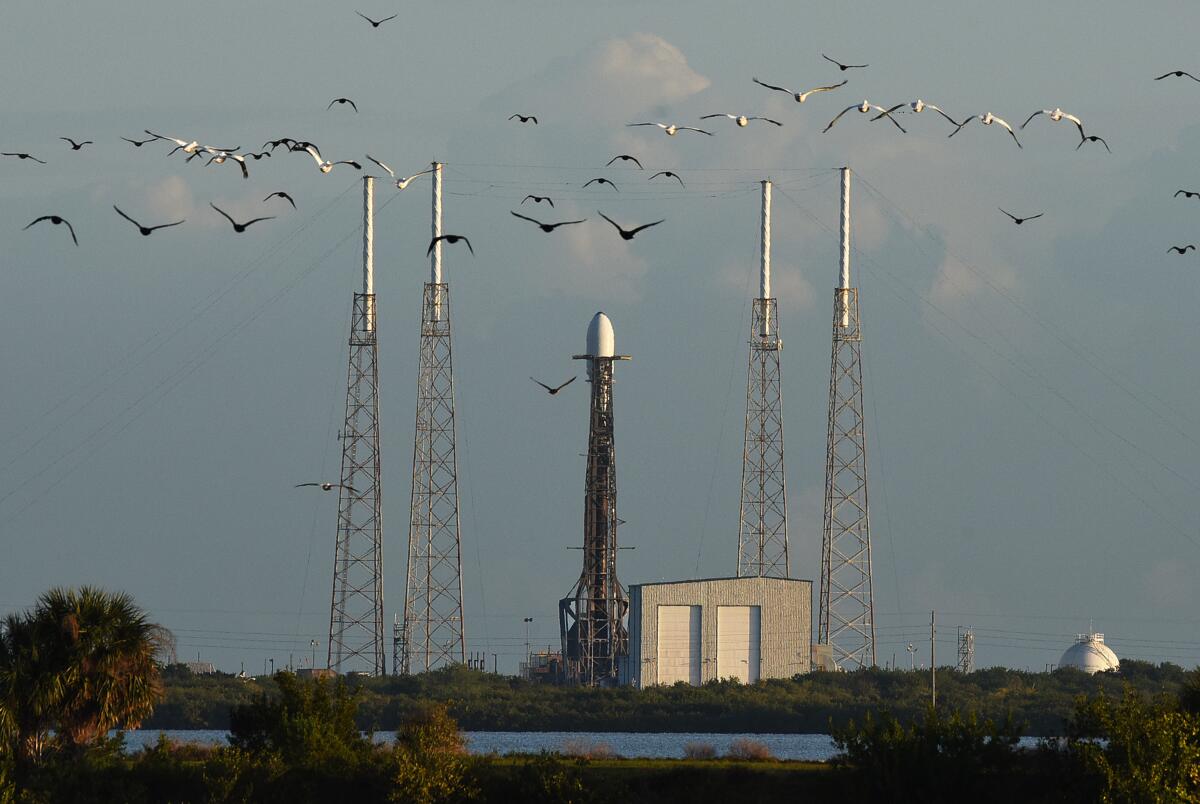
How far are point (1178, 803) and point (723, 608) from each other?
9121cm

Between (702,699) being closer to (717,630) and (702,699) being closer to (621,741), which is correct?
(717,630)

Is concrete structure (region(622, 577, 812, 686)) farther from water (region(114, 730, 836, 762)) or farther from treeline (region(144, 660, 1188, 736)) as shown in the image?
water (region(114, 730, 836, 762))

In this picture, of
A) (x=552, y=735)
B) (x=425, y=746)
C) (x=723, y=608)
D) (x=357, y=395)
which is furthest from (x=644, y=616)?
(x=425, y=746)

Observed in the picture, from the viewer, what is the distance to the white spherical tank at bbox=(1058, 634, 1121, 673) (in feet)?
599

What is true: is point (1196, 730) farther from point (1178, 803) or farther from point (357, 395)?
point (357, 395)

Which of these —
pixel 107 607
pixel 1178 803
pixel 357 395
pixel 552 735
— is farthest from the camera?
pixel 552 735

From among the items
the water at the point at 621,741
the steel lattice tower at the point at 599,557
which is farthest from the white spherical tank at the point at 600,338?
the water at the point at 621,741

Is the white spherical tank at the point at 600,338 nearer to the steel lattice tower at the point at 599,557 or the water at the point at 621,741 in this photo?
the steel lattice tower at the point at 599,557

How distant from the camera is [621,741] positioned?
153000 mm

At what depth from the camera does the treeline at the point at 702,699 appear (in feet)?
539

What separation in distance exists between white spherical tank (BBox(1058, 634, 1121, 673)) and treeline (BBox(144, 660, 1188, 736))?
0.72 m

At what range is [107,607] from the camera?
77125mm

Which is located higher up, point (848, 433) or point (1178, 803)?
point (848, 433)

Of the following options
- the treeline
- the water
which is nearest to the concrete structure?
the treeline
